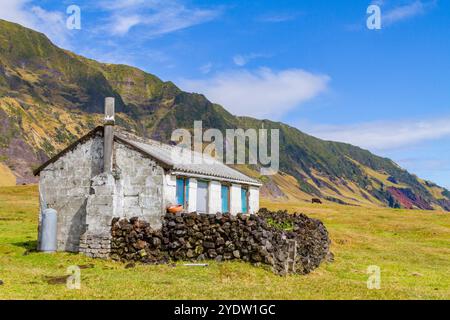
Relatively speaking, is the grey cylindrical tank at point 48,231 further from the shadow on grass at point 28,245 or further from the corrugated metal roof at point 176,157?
the corrugated metal roof at point 176,157

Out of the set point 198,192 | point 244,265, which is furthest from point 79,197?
point 244,265

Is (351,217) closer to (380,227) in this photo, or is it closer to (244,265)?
(380,227)

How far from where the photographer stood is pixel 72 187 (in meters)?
28.0

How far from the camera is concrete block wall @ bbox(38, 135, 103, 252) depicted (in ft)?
90.6

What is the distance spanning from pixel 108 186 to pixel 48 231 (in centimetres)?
451

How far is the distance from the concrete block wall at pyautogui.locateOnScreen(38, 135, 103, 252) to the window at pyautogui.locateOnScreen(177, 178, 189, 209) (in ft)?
15.0

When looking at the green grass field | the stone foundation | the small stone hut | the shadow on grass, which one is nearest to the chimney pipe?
the small stone hut

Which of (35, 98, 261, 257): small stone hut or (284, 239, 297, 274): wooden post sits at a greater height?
(35, 98, 261, 257): small stone hut

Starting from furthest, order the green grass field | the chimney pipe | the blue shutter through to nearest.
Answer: the blue shutter → the chimney pipe → the green grass field

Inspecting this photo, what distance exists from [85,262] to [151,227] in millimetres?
3748

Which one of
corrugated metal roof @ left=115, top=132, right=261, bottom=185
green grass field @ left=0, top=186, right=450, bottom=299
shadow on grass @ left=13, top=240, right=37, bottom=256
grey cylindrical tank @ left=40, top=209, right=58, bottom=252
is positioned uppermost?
corrugated metal roof @ left=115, top=132, right=261, bottom=185

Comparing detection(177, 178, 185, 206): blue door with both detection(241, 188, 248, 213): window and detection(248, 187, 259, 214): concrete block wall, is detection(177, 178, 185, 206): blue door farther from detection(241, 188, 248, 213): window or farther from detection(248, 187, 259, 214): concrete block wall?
detection(248, 187, 259, 214): concrete block wall

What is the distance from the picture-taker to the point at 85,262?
24.8 m

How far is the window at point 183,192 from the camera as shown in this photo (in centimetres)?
2820
